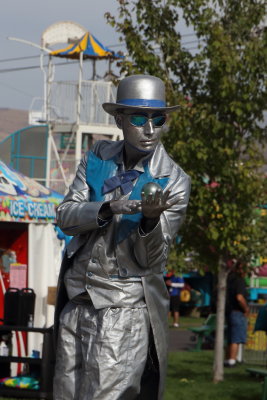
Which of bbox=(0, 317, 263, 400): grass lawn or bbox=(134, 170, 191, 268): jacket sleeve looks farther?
bbox=(0, 317, 263, 400): grass lawn

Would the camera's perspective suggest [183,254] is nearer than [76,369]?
No

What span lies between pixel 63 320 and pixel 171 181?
836 millimetres

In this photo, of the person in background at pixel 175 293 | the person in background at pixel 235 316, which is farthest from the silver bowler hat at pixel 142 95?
the person in background at pixel 175 293

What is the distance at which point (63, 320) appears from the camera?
4.77 m

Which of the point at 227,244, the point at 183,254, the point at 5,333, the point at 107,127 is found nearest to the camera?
the point at 5,333

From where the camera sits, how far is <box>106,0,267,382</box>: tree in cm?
1170

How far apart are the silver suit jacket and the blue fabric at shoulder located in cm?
2

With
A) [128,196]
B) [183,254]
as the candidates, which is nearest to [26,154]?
[183,254]

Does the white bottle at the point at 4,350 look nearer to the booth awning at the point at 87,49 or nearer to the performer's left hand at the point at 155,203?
the performer's left hand at the point at 155,203

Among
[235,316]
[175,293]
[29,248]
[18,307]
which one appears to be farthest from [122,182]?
[175,293]

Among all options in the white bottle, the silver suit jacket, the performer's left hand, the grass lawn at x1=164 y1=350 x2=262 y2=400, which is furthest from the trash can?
the performer's left hand

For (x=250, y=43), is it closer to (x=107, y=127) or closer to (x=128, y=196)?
(x=128, y=196)

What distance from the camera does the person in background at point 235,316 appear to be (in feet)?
48.9

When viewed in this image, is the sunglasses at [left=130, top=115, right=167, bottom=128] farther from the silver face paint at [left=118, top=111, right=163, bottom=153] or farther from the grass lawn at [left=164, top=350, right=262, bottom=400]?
the grass lawn at [left=164, top=350, right=262, bottom=400]
